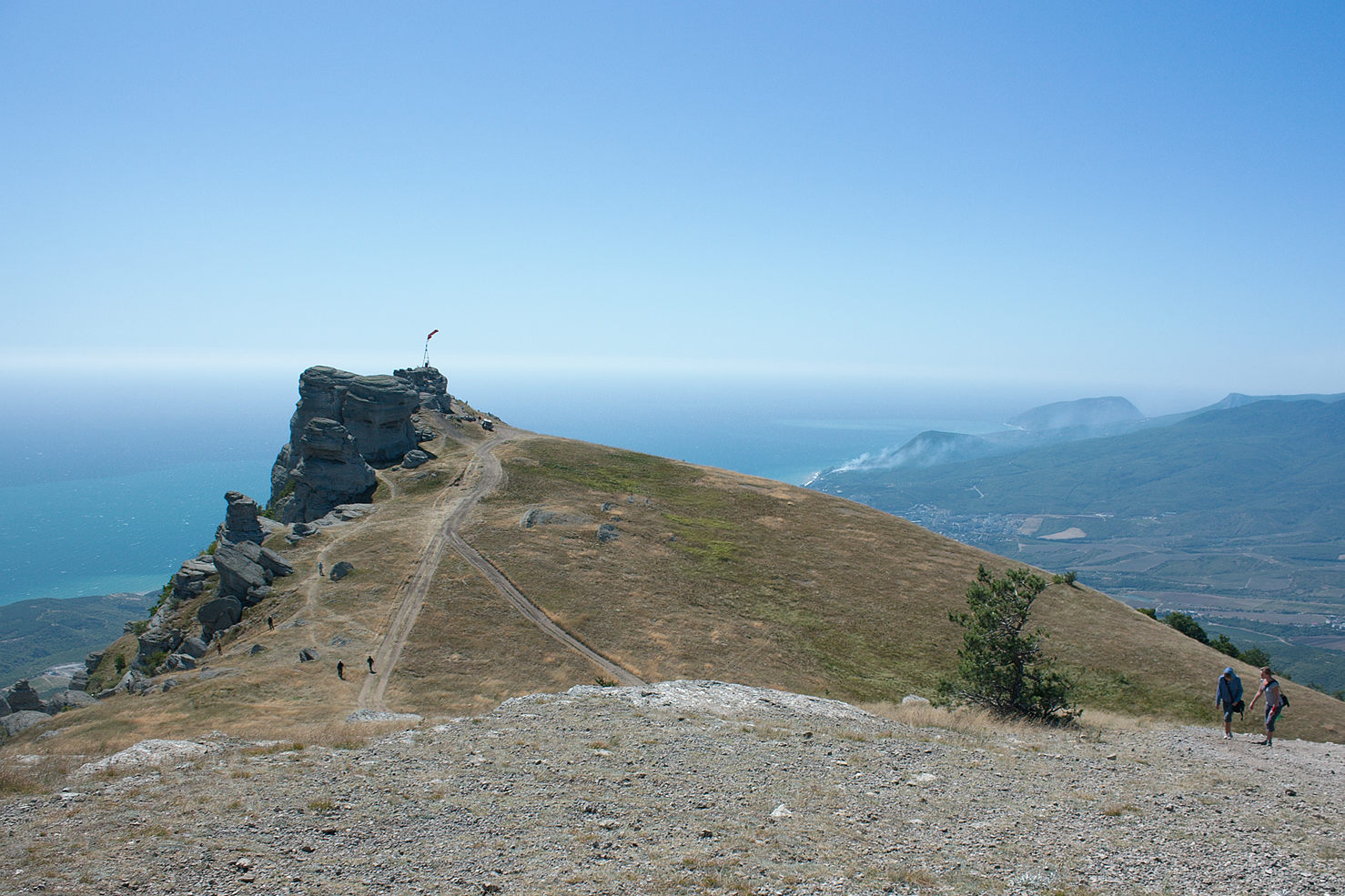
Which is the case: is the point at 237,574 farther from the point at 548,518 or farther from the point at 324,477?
the point at 324,477

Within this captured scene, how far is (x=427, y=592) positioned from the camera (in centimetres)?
4344

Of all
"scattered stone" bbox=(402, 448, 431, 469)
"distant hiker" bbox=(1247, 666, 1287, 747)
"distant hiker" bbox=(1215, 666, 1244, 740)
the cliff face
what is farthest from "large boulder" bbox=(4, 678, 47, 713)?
"distant hiker" bbox=(1247, 666, 1287, 747)

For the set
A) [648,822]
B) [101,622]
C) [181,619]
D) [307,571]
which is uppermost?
[648,822]

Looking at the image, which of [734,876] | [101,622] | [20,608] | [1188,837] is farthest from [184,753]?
[20,608]

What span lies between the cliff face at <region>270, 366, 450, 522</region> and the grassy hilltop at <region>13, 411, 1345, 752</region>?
645 centimetres

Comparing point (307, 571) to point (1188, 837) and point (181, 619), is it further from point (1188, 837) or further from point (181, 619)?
point (1188, 837)

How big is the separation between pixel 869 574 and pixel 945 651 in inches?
448

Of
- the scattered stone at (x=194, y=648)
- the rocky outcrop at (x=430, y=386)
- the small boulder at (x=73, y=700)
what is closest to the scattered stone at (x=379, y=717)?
the small boulder at (x=73, y=700)

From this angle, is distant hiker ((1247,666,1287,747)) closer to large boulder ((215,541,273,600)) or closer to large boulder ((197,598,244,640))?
large boulder ((197,598,244,640))

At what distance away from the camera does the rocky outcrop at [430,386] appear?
97.6 metres

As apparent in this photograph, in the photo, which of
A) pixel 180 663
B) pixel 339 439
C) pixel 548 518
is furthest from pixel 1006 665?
pixel 339 439

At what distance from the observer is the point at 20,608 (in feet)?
590

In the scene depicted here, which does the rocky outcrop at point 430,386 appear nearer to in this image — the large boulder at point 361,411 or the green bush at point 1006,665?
the large boulder at point 361,411

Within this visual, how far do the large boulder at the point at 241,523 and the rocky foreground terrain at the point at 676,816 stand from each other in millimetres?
42503
